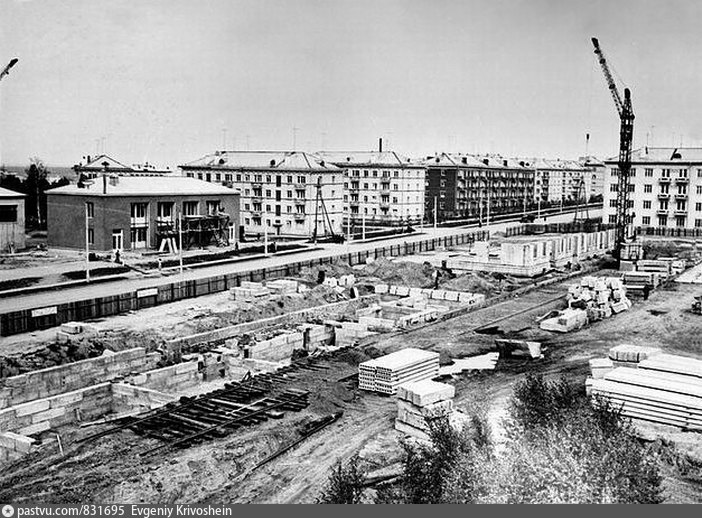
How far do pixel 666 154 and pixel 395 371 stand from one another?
55242 mm

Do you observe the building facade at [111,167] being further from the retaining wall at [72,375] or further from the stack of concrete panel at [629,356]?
the stack of concrete panel at [629,356]

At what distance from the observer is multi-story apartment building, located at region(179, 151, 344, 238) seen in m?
61.1

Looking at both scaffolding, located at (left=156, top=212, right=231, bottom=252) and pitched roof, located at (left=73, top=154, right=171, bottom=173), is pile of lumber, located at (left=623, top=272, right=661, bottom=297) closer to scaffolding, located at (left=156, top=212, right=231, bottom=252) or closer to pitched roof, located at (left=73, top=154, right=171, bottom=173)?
scaffolding, located at (left=156, top=212, right=231, bottom=252)

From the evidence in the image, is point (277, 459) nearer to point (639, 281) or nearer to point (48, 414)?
point (48, 414)

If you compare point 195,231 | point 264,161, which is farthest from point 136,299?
point 264,161

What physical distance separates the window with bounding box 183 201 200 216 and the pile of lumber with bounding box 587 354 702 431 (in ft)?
114

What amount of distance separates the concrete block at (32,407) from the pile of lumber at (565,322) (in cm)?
1638

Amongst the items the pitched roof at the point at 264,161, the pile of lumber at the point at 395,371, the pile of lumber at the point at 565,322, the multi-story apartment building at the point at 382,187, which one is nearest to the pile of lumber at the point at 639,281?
the pile of lumber at the point at 565,322

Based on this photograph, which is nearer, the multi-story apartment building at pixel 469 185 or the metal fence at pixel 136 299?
the metal fence at pixel 136 299

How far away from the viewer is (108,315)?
2903cm

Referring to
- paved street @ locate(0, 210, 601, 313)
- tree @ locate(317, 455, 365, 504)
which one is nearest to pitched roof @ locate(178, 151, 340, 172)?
paved street @ locate(0, 210, 601, 313)

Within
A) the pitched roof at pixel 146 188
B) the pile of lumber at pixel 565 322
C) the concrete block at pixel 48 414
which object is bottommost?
the concrete block at pixel 48 414

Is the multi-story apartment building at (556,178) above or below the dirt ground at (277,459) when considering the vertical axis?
above

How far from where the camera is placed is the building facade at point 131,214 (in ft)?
145
